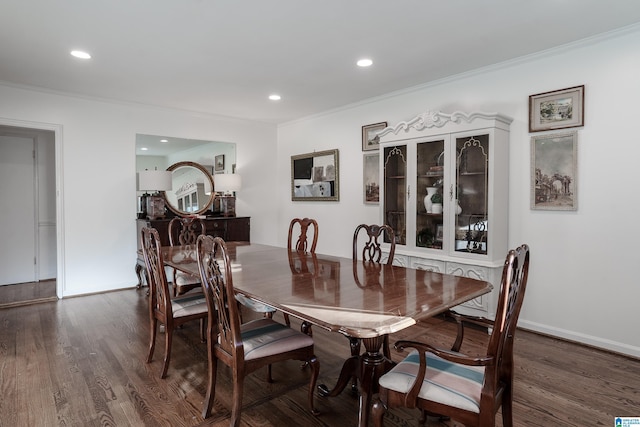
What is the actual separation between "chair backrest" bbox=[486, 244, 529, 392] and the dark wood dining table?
0.81 ft

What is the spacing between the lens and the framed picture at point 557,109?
298 centimetres

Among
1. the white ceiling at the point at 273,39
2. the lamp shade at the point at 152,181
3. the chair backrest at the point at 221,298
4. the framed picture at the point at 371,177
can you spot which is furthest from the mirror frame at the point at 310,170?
the chair backrest at the point at 221,298

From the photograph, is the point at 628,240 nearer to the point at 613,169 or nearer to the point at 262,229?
the point at 613,169

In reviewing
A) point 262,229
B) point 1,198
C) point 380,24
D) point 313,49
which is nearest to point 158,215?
point 262,229

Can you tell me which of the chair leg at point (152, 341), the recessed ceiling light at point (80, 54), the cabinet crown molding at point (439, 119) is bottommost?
the chair leg at point (152, 341)

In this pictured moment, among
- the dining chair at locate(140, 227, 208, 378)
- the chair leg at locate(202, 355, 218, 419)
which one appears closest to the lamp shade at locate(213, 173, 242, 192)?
the dining chair at locate(140, 227, 208, 378)

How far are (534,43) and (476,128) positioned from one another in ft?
2.46

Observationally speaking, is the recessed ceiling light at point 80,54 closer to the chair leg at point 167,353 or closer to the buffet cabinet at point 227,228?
the buffet cabinet at point 227,228

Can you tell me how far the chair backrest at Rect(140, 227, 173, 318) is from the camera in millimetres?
2408

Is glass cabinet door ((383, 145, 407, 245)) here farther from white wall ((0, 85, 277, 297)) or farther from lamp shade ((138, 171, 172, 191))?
white wall ((0, 85, 277, 297))

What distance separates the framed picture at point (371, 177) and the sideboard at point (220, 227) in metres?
1.79

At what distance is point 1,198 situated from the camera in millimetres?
5027

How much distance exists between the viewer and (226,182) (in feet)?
17.1

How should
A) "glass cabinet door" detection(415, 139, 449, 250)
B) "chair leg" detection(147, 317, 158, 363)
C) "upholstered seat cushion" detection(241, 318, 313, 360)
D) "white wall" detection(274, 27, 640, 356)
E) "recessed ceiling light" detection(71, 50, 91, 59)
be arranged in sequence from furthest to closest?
"glass cabinet door" detection(415, 139, 449, 250), "recessed ceiling light" detection(71, 50, 91, 59), "white wall" detection(274, 27, 640, 356), "chair leg" detection(147, 317, 158, 363), "upholstered seat cushion" detection(241, 318, 313, 360)
